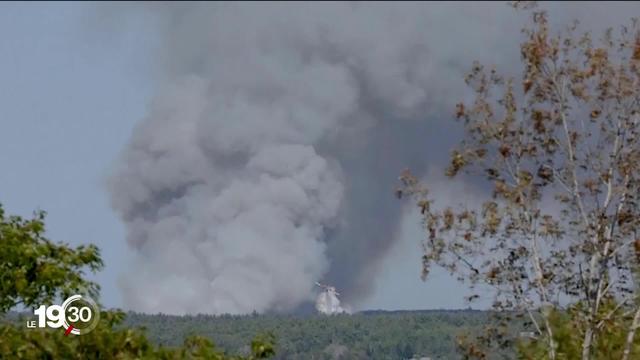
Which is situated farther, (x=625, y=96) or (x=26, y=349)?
(x=625, y=96)

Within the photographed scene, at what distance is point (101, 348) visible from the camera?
26.9 meters

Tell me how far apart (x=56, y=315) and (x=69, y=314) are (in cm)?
32

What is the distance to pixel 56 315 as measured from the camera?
30.3m

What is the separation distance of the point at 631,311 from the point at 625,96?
4939mm

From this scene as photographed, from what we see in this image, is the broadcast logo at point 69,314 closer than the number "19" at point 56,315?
Yes

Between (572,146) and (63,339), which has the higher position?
(572,146)

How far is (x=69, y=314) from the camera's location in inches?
1192

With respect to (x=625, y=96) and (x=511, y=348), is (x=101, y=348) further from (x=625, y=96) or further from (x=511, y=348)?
(x=625, y=96)

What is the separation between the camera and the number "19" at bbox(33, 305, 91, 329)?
29761 mm

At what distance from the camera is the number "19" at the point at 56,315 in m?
29.8

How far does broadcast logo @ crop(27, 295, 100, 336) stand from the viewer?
96.0ft

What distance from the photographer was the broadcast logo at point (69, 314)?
29.3m

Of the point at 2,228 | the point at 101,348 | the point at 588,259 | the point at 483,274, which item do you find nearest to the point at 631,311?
the point at 588,259

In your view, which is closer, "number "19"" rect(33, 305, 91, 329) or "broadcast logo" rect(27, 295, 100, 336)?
"broadcast logo" rect(27, 295, 100, 336)
